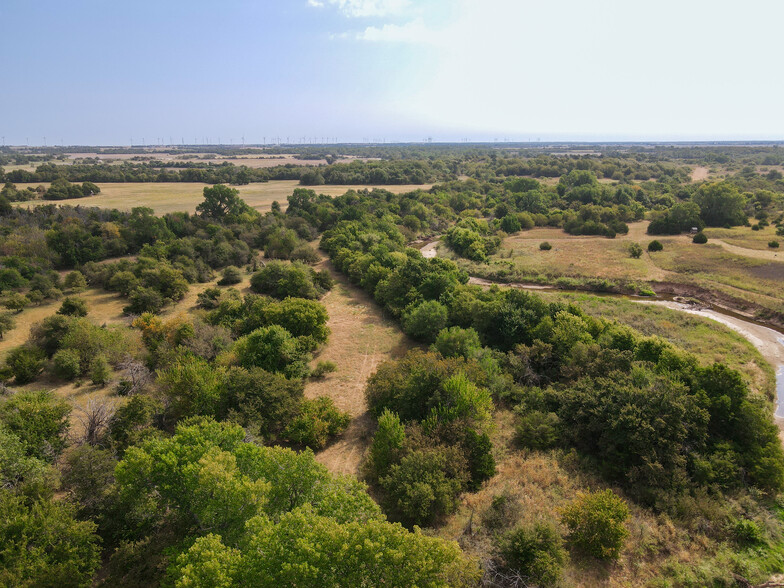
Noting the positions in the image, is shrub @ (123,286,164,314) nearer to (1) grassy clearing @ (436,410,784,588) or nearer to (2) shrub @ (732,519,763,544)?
(1) grassy clearing @ (436,410,784,588)

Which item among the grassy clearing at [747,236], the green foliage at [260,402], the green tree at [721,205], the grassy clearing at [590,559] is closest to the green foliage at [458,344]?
the grassy clearing at [590,559]

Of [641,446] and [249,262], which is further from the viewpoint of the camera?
[249,262]

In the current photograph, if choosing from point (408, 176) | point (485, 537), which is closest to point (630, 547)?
point (485, 537)

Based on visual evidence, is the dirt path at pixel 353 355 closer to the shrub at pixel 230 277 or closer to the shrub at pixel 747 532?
the shrub at pixel 230 277

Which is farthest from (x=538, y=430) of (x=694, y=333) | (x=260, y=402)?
(x=694, y=333)

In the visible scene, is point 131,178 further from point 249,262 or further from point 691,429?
point 691,429

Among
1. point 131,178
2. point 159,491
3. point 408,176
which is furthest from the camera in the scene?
point 408,176

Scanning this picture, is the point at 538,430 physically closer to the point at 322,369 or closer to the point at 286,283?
the point at 322,369
